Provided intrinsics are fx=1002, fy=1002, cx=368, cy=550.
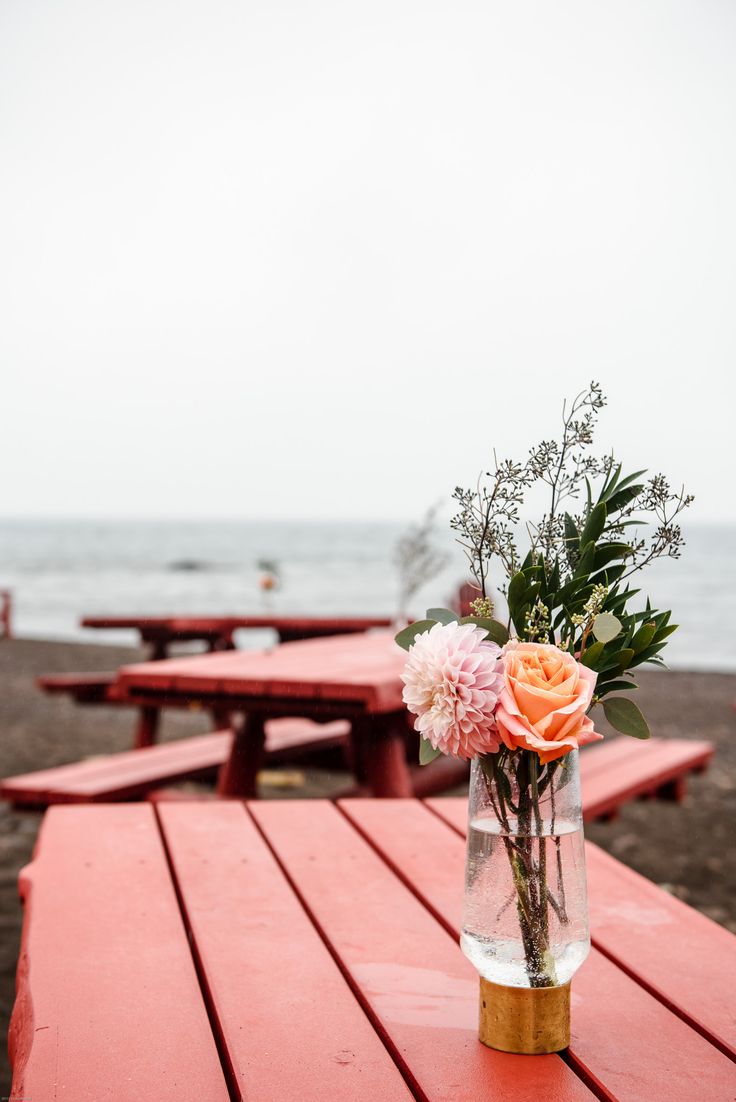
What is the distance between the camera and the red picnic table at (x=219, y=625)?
484 cm

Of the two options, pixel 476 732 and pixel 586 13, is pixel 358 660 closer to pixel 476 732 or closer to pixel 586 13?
pixel 476 732

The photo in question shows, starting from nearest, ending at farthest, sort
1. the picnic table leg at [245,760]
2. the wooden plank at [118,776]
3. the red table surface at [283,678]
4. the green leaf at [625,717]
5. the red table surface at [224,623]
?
1. the green leaf at [625,717]
2. the red table surface at [283,678]
3. the wooden plank at [118,776]
4. the picnic table leg at [245,760]
5. the red table surface at [224,623]

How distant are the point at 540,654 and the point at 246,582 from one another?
1117 inches

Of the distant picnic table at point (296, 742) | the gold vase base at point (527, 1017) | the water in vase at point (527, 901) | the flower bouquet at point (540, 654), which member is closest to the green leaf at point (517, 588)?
the flower bouquet at point (540, 654)

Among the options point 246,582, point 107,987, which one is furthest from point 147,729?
point 246,582

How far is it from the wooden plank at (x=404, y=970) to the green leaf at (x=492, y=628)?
1.35 ft

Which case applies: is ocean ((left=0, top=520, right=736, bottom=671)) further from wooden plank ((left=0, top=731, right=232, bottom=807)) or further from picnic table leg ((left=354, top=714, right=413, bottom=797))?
picnic table leg ((left=354, top=714, right=413, bottom=797))

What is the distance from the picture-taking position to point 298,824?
1931 mm

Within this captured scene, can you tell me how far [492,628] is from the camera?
0.95 meters

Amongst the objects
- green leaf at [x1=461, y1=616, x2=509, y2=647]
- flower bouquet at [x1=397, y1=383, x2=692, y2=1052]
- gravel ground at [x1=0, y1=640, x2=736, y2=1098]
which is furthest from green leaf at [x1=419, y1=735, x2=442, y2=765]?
gravel ground at [x1=0, y1=640, x2=736, y2=1098]

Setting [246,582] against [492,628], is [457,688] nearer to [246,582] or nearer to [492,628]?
[492,628]

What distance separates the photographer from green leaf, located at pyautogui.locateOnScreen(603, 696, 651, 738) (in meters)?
0.95

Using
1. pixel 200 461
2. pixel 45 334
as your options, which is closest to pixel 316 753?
pixel 45 334

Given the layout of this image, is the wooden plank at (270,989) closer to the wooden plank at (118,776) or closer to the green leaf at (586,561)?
the green leaf at (586,561)
